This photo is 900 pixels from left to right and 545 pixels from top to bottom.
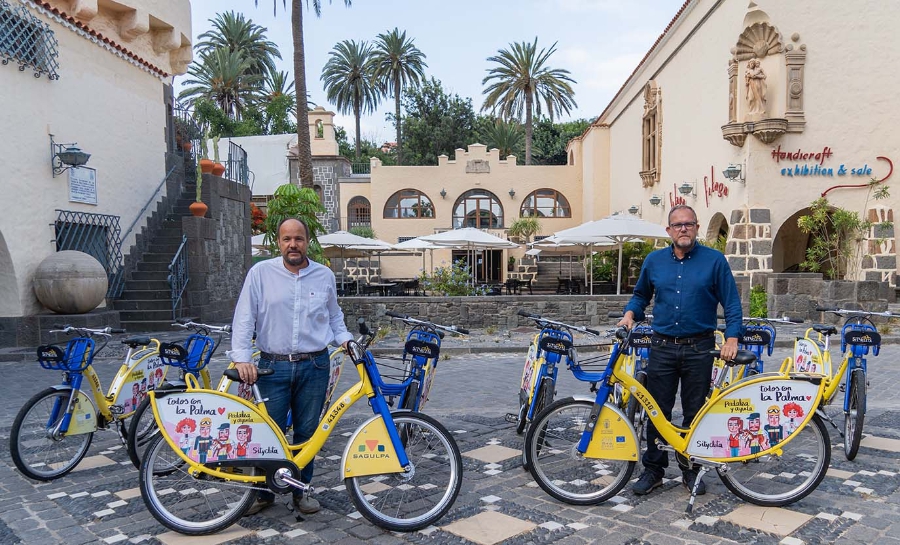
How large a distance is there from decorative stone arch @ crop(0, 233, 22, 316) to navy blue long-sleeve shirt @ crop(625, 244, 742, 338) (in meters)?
10.8

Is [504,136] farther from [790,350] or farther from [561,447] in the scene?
[561,447]

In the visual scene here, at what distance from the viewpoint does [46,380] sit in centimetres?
910

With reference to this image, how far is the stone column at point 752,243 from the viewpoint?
54.3ft

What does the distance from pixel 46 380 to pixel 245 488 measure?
6.53m

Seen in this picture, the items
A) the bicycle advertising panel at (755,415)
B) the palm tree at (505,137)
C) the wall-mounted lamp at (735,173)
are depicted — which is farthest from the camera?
the palm tree at (505,137)

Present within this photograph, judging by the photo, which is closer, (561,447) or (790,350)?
(561,447)

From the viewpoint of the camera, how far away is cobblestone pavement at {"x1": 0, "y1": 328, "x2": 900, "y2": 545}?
3932 millimetres

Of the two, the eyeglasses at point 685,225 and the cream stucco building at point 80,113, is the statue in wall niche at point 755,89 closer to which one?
the cream stucco building at point 80,113

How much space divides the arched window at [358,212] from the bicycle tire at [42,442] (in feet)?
96.8

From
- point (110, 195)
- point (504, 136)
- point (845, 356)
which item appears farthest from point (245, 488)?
point (504, 136)

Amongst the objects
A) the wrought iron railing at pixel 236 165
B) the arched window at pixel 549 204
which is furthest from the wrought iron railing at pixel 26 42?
the arched window at pixel 549 204

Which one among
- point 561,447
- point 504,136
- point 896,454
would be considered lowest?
point 896,454

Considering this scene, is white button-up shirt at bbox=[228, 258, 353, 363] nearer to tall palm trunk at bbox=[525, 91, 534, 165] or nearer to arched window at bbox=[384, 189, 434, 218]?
arched window at bbox=[384, 189, 434, 218]

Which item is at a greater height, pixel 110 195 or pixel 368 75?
pixel 368 75
